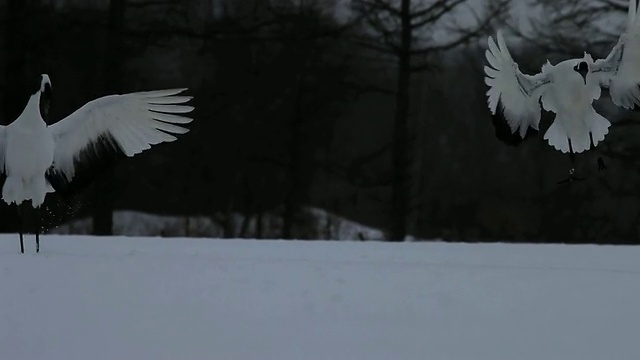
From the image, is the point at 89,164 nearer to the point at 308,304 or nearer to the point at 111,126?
the point at 111,126

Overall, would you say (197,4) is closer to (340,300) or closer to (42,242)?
(42,242)

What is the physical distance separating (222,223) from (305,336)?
2.93 ft

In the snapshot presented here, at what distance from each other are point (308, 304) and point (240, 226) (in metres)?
0.72

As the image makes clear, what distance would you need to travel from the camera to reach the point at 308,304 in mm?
2043

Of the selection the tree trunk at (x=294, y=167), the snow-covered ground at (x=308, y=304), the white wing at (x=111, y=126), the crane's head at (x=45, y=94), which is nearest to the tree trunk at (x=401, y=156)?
the snow-covered ground at (x=308, y=304)

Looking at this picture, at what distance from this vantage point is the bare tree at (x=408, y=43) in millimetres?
2701

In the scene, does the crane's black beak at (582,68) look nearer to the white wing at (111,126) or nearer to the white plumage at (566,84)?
the white plumage at (566,84)

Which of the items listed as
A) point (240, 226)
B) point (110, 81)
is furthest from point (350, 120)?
point (110, 81)

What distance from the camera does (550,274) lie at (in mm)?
2279

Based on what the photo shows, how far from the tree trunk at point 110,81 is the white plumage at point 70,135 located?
32 centimetres

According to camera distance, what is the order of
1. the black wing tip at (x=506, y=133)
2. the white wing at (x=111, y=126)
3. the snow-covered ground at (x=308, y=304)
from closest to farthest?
the snow-covered ground at (x=308, y=304) < the white wing at (x=111, y=126) < the black wing tip at (x=506, y=133)

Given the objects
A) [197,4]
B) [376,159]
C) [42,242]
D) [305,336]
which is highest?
[197,4]

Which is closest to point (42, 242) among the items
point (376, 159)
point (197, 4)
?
point (197, 4)

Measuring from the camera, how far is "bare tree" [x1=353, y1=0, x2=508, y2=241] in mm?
2701
